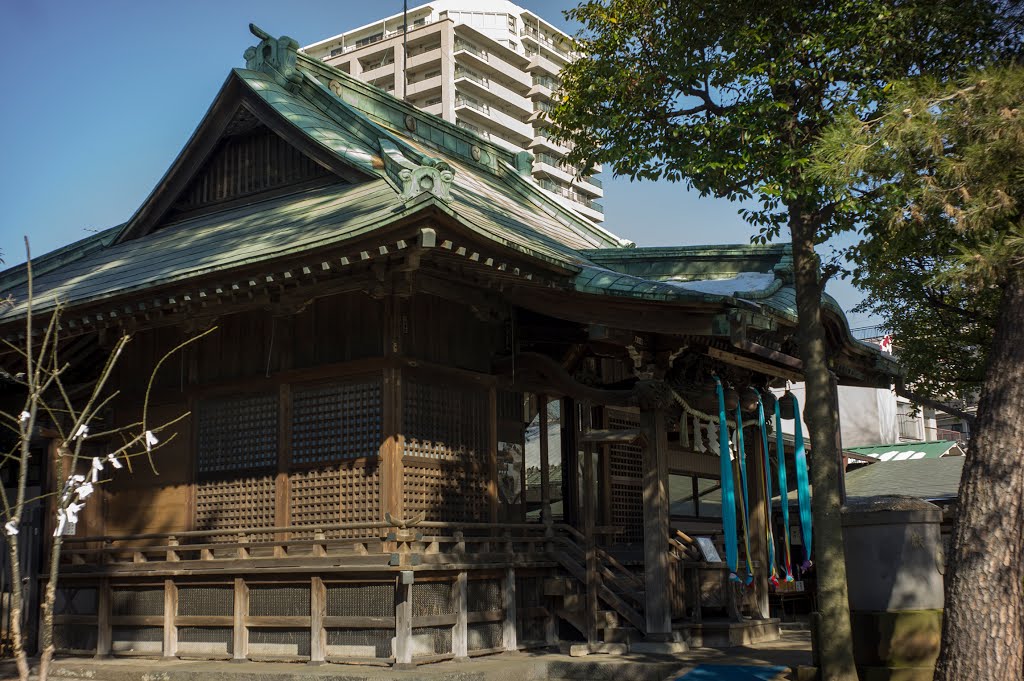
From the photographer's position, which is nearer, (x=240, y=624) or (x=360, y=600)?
(x=360, y=600)

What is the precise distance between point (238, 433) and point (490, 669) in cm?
511

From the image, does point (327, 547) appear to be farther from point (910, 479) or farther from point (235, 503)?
point (910, 479)

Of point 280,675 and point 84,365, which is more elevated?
point 84,365

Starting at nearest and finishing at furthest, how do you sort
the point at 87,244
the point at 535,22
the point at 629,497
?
the point at 629,497
the point at 87,244
the point at 535,22

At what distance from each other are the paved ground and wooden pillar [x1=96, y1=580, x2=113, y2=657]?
739 millimetres

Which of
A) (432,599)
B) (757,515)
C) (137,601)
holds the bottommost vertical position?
(137,601)

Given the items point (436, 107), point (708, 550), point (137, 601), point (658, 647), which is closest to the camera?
point (658, 647)

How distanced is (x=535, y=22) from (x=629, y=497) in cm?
6527

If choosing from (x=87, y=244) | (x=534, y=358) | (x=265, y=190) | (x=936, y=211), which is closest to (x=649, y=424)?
(x=534, y=358)

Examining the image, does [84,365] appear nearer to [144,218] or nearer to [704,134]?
[144,218]

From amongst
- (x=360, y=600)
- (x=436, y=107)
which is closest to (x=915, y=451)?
(x=360, y=600)

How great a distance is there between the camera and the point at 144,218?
1692 centimetres

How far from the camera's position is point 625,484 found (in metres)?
16.1

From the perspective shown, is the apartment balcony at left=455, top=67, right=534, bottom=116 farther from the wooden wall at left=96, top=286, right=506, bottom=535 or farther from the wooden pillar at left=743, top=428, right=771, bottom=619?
the wooden wall at left=96, top=286, right=506, bottom=535
